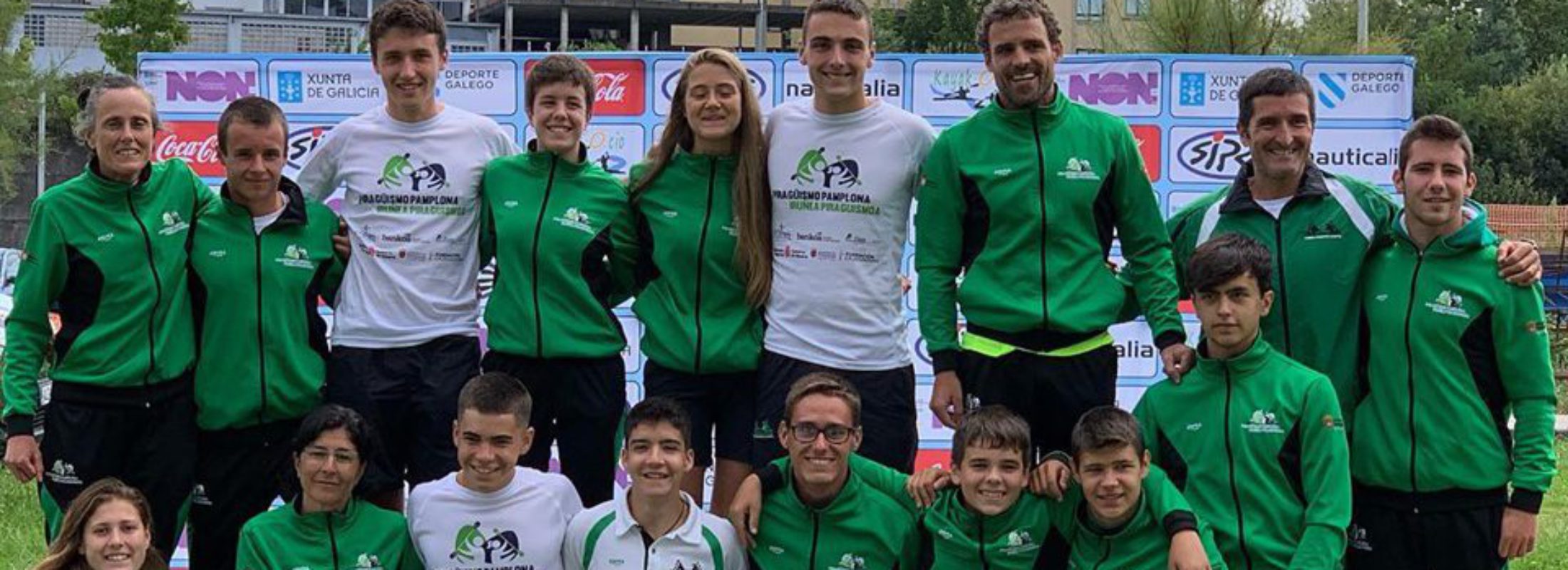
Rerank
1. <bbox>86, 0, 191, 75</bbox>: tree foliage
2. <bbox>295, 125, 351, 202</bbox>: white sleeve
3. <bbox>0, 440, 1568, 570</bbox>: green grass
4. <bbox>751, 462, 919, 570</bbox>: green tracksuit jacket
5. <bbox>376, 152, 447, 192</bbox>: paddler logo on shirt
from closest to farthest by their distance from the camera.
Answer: <bbox>751, 462, 919, 570</bbox>: green tracksuit jacket → <bbox>376, 152, 447, 192</bbox>: paddler logo on shirt → <bbox>295, 125, 351, 202</bbox>: white sleeve → <bbox>0, 440, 1568, 570</bbox>: green grass → <bbox>86, 0, 191, 75</bbox>: tree foliage

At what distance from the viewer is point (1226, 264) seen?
4359 millimetres

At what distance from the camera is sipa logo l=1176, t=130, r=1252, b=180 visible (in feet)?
23.7

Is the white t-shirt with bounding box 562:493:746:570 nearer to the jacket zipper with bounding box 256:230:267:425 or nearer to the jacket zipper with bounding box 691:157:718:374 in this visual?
the jacket zipper with bounding box 691:157:718:374

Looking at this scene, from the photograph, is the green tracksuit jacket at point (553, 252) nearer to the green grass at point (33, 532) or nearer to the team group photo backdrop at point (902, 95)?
the team group photo backdrop at point (902, 95)

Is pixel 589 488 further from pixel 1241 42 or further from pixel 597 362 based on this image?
pixel 1241 42

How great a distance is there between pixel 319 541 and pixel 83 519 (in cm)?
67

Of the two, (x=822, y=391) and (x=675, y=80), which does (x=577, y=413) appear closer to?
(x=822, y=391)

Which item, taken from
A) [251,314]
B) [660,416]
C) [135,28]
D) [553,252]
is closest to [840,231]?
[660,416]

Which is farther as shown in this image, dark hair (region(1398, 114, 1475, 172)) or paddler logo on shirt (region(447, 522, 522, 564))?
paddler logo on shirt (region(447, 522, 522, 564))

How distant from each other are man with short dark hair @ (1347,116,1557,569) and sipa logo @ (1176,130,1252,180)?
2585mm

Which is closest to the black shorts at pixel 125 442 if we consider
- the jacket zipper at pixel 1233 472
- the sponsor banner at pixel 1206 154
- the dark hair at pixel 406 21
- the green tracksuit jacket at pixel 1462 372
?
the dark hair at pixel 406 21

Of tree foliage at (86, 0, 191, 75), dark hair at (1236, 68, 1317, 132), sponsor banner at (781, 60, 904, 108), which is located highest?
tree foliage at (86, 0, 191, 75)

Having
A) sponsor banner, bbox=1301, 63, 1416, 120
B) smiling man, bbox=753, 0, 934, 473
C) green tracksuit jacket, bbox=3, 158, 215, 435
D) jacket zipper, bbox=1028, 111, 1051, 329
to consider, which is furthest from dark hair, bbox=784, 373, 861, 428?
sponsor banner, bbox=1301, 63, 1416, 120

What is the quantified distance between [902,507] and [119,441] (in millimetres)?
2421
